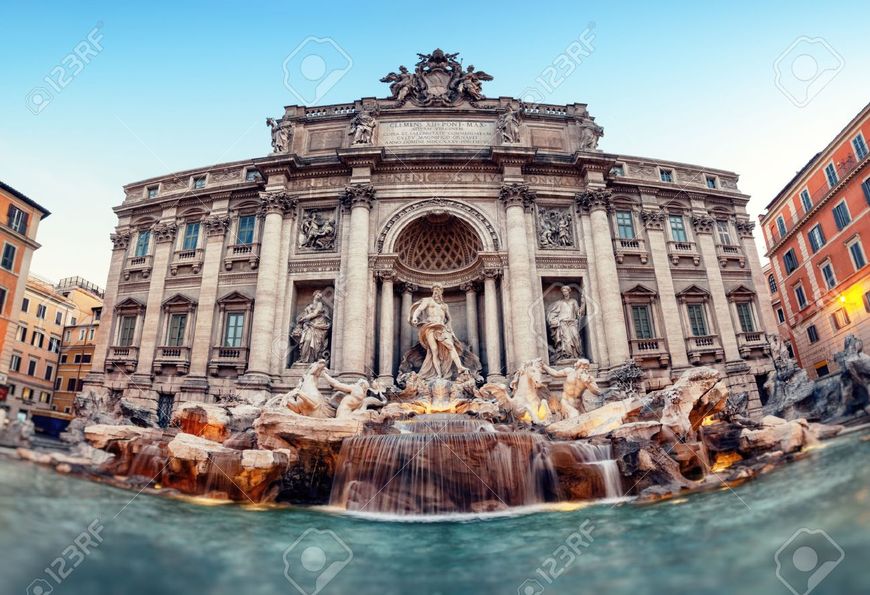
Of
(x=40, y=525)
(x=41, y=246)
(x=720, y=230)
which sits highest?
(x=720, y=230)

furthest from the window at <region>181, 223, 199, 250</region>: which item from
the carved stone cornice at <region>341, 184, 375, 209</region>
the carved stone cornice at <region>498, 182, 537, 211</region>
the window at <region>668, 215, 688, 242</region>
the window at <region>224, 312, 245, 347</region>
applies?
the window at <region>668, 215, 688, 242</region>

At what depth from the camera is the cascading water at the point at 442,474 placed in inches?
397

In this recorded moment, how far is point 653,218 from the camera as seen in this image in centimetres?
2391

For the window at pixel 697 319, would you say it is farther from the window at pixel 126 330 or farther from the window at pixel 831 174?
the window at pixel 126 330

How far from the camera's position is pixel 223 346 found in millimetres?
21609

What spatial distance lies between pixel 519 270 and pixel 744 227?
1309cm

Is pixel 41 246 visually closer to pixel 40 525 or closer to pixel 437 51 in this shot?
pixel 40 525

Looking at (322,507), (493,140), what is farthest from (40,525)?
(493,140)

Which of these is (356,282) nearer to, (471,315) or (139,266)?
(471,315)

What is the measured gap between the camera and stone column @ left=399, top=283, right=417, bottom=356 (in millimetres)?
22188

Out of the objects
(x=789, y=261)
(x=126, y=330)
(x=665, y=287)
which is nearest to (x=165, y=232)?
(x=126, y=330)

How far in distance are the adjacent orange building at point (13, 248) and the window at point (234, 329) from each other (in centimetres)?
786

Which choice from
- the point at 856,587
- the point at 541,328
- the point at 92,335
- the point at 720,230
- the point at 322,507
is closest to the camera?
the point at 856,587

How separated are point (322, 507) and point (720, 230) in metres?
23.7
